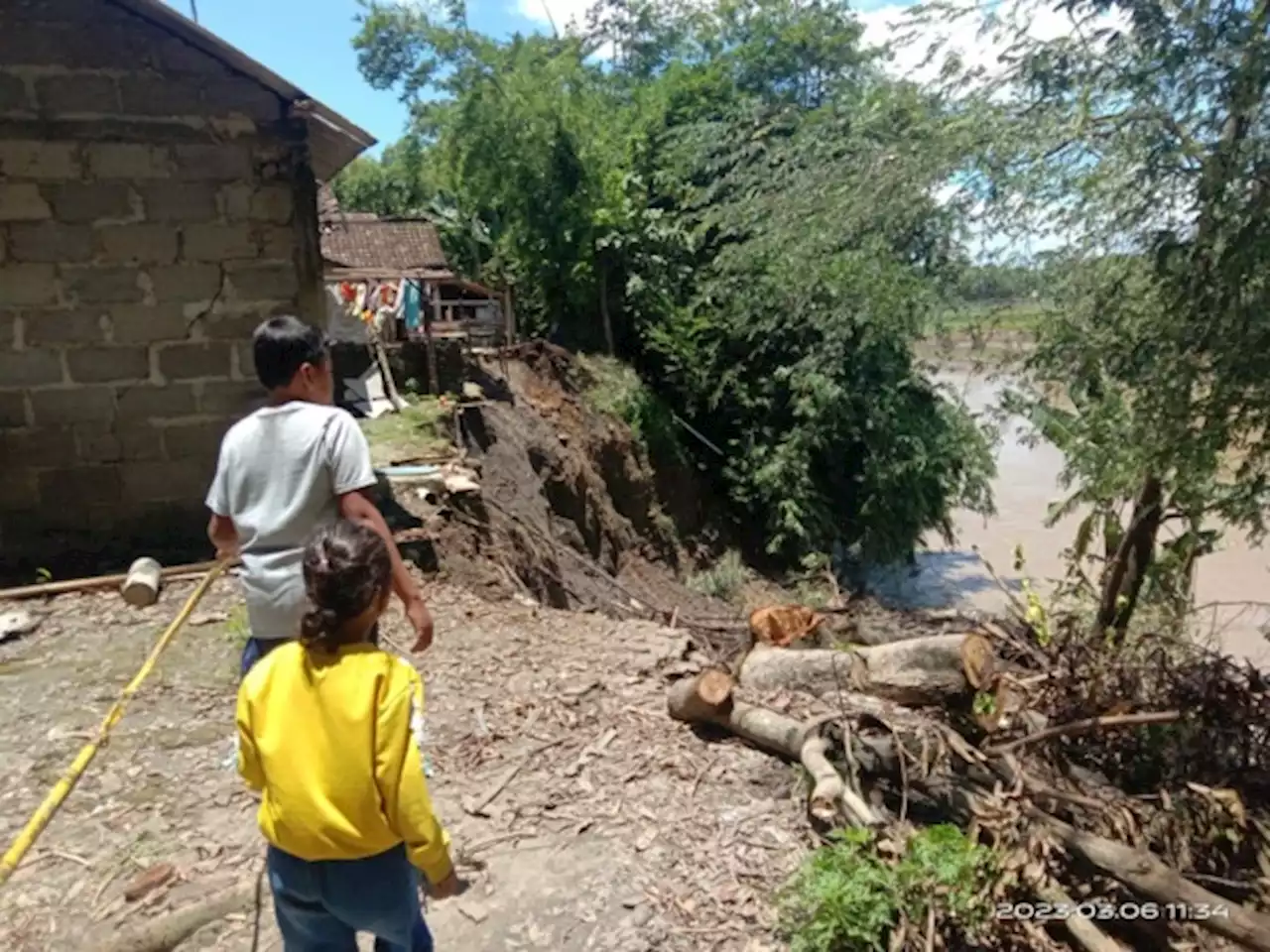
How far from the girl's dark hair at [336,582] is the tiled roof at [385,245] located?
23.7 metres

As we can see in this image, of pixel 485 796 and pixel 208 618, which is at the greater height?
pixel 208 618

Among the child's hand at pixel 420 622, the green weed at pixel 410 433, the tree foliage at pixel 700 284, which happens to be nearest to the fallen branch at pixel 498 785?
the child's hand at pixel 420 622

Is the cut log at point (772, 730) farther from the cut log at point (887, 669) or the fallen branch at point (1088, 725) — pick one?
the fallen branch at point (1088, 725)

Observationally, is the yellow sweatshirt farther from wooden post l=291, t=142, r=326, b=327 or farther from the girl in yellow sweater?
wooden post l=291, t=142, r=326, b=327

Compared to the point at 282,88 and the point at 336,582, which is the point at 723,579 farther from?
the point at 336,582

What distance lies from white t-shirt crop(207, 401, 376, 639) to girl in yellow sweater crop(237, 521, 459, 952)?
78cm

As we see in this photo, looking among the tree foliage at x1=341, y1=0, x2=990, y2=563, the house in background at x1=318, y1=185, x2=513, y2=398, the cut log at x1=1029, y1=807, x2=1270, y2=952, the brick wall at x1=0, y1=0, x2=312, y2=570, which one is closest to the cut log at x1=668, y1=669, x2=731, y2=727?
the cut log at x1=1029, y1=807, x2=1270, y2=952

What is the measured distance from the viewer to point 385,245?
26.0 meters

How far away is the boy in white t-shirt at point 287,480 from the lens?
10.4 ft

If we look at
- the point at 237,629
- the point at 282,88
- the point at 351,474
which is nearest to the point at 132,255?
the point at 282,88

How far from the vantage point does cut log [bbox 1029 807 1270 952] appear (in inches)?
131

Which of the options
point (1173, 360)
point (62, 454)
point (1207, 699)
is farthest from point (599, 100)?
point (1207, 699)

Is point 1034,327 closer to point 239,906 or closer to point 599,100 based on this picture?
point 239,906

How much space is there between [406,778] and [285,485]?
1.27m
